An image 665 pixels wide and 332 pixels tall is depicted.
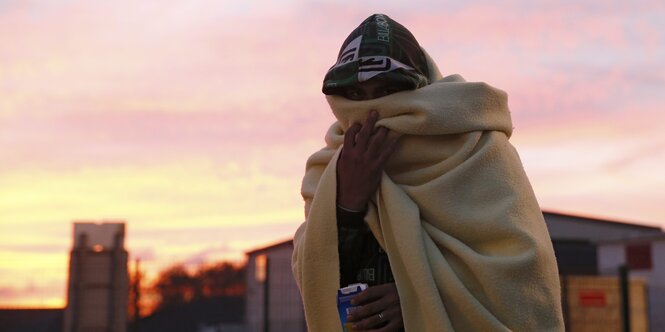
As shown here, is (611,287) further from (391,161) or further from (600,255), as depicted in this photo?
(600,255)

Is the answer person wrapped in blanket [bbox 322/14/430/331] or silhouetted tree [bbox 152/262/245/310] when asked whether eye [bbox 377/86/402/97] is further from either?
silhouetted tree [bbox 152/262/245/310]

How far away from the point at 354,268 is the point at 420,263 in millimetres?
287

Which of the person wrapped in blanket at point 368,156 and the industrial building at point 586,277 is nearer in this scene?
the person wrapped in blanket at point 368,156

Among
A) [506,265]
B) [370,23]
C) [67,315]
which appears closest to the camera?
[506,265]

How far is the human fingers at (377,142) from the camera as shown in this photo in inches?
100

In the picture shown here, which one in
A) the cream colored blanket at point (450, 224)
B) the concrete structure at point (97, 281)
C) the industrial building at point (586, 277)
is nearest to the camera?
the cream colored blanket at point (450, 224)

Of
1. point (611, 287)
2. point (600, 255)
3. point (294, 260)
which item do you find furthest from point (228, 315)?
point (294, 260)

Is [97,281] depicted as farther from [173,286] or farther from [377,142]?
[377,142]

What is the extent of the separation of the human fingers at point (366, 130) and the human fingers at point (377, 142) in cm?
2

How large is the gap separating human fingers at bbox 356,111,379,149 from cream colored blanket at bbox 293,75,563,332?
2cm

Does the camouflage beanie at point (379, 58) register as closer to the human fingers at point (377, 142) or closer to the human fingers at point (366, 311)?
the human fingers at point (377, 142)

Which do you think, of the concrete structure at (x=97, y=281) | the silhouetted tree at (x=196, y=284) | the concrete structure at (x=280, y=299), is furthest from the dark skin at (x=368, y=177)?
the silhouetted tree at (x=196, y=284)

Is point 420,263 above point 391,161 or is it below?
below

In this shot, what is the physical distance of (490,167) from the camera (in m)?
2.53
